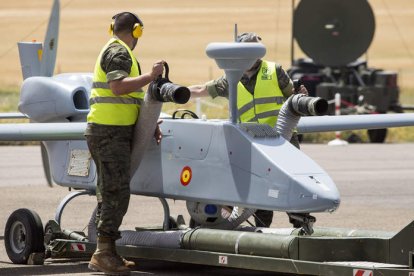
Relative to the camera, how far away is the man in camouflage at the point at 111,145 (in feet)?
35.1

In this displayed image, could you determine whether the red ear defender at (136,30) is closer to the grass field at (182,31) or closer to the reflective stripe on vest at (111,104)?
the reflective stripe on vest at (111,104)

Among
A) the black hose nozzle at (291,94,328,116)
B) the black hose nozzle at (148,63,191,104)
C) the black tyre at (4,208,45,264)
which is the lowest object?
the black tyre at (4,208,45,264)

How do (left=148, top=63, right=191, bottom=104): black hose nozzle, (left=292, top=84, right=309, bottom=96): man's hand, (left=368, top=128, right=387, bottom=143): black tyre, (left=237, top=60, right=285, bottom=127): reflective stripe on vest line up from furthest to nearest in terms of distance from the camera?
(left=368, top=128, right=387, bottom=143): black tyre
(left=237, top=60, right=285, bottom=127): reflective stripe on vest
(left=292, top=84, right=309, bottom=96): man's hand
(left=148, top=63, right=191, bottom=104): black hose nozzle

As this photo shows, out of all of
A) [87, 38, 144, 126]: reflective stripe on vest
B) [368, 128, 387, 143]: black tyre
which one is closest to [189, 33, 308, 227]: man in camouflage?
[87, 38, 144, 126]: reflective stripe on vest

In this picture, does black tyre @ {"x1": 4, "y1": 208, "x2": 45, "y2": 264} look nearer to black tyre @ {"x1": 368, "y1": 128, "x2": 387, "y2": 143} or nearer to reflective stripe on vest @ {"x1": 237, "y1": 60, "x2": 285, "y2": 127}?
reflective stripe on vest @ {"x1": 237, "y1": 60, "x2": 285, "y2": 127}

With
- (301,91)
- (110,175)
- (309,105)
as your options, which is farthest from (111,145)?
(301,91)

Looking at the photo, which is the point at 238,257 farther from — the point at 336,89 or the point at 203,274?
the point at 336,89

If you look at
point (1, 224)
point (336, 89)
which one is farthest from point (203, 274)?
point (336, 89)

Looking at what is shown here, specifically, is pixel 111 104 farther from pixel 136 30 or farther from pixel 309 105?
pixel 309 105

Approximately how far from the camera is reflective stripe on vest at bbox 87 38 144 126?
35.3ft

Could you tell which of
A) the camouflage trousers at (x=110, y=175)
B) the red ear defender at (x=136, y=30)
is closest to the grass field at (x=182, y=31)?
the red ear defender at (x=136, y=30)

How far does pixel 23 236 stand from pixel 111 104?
75.3 inches

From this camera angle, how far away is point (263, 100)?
39.8ft

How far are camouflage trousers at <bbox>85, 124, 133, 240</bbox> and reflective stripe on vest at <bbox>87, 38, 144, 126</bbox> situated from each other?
0.07 m
